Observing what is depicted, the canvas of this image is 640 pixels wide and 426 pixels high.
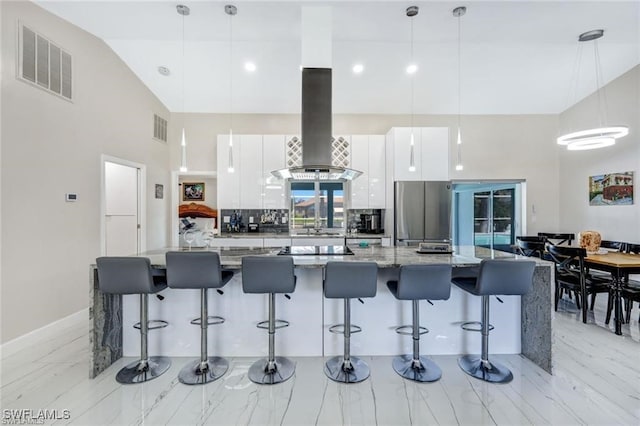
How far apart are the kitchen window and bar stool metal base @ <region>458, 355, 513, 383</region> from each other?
10.8 ft

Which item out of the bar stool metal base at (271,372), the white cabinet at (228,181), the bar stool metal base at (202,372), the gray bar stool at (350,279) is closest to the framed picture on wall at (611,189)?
the gray bar stool at (350,279)

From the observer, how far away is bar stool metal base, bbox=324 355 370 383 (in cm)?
236

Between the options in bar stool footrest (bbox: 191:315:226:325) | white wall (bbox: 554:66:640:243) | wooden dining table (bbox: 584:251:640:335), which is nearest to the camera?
bar stool footrest (bbox: 191:315:226:325)

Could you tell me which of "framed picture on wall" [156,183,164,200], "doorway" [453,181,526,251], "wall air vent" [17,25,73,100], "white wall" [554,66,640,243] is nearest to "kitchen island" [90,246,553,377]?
"wall air vent" [17,25,73,100]

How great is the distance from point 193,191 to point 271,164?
74.0 inches

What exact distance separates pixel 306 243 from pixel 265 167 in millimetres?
1547

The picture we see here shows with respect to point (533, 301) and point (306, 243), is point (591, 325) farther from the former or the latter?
point (306, 243)

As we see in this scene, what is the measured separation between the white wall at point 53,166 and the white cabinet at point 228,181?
140 centimetres

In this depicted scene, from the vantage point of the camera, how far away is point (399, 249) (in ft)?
10.5

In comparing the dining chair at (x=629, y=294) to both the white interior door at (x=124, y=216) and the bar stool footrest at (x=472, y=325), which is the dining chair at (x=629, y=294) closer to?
the bar stool footrest at (x=472, y=325)

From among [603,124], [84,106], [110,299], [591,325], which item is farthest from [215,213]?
[603,124]

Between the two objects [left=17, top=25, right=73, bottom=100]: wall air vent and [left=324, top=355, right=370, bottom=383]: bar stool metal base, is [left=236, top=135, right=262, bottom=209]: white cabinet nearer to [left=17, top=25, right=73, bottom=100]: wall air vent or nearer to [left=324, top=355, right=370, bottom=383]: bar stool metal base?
[left=17, top=25, right=73, bottom=100]: wall air vent

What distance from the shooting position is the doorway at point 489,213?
5.70 metres

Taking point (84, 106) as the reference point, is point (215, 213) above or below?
below
